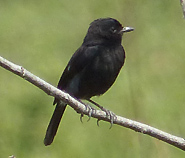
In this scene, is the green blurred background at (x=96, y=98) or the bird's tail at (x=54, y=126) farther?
the green blurred background at (x=96, y=98)

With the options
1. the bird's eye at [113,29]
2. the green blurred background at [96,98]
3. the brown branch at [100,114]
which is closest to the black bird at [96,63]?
the bird's eye at [113,29]

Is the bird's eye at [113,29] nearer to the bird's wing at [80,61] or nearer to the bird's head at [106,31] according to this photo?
the bird's head at [106,31]

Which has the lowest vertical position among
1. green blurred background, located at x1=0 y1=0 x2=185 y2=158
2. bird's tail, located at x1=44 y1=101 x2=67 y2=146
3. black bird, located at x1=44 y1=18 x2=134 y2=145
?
bird's tail, located at x1=44 y1=101 x2=67 y2=146

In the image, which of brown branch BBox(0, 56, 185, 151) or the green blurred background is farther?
the green blurred background

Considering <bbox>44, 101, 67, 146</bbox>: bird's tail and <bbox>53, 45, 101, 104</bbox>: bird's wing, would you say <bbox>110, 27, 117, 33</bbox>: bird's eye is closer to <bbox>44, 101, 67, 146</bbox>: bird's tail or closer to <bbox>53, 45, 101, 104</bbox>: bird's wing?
<bbox>53, 45, 101, 104</bbox>: bird's wing

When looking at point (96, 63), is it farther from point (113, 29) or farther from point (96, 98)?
point (96, 98)

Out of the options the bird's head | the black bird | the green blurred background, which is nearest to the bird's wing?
the black bird

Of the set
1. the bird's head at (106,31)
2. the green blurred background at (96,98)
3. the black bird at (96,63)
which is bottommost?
the black bird at (96,63)
